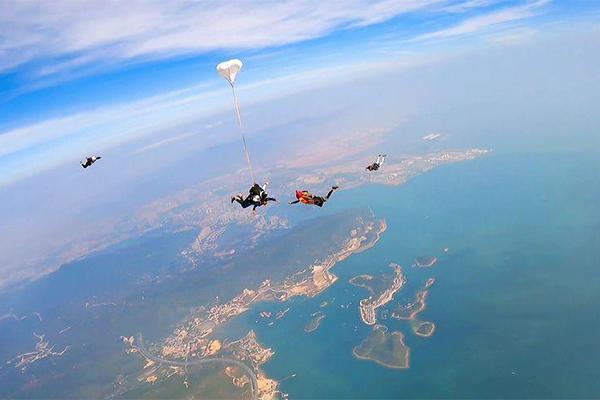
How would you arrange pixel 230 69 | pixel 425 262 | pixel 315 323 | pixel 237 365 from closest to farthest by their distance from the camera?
pixel 230 69
pixel 237 365
pixel 315 323
pixel 425 262

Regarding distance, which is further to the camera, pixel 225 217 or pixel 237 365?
pixel 225 217

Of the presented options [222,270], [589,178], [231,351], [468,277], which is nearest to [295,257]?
[222,270]

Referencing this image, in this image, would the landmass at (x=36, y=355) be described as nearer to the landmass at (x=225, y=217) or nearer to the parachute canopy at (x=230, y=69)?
the landmass at (x=225, y=217)

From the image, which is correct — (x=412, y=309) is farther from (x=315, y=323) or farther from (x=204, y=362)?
(x=204, y=362)

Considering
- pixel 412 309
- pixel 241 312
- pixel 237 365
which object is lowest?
pixel 241 312

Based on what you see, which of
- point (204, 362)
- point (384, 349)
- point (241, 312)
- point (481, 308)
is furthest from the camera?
point (241, 312)

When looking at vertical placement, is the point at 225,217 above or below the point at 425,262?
below

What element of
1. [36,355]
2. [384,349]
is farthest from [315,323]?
[36,355]

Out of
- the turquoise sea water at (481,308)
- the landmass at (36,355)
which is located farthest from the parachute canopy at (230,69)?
the landmass at (36,355)
